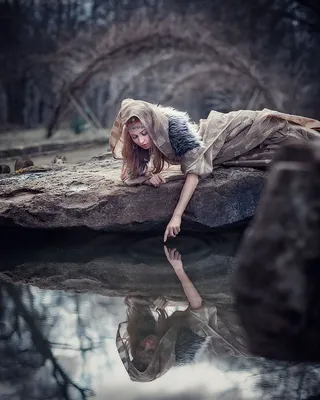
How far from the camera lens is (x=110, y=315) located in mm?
2414

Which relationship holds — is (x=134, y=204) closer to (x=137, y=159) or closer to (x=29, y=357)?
(x=137, y=159)

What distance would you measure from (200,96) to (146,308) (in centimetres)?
740

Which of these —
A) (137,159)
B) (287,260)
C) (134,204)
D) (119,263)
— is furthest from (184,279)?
(287,260)

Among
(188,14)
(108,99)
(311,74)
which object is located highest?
(188,14)

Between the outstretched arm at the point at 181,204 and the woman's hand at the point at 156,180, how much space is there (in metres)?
0.25

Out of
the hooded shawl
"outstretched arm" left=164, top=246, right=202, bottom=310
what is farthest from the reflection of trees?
the hooded shawl

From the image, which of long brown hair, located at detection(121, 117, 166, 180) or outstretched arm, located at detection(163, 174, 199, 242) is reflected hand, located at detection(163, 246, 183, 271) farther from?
long brown hair, located at detection(121, 117, 166, 180)

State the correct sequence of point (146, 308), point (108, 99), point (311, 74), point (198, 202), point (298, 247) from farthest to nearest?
point (108, 99) < point (311, 74) < point (198, 202) < point (146, 308) < point (298, 247)

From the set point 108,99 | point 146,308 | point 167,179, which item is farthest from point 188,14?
point 146,308

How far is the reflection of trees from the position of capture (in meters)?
1.79

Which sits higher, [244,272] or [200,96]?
[244,272]

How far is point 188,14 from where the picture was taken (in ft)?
28.2

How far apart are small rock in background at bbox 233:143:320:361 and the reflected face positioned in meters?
0.80

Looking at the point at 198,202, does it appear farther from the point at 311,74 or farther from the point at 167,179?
the point at 311,74
